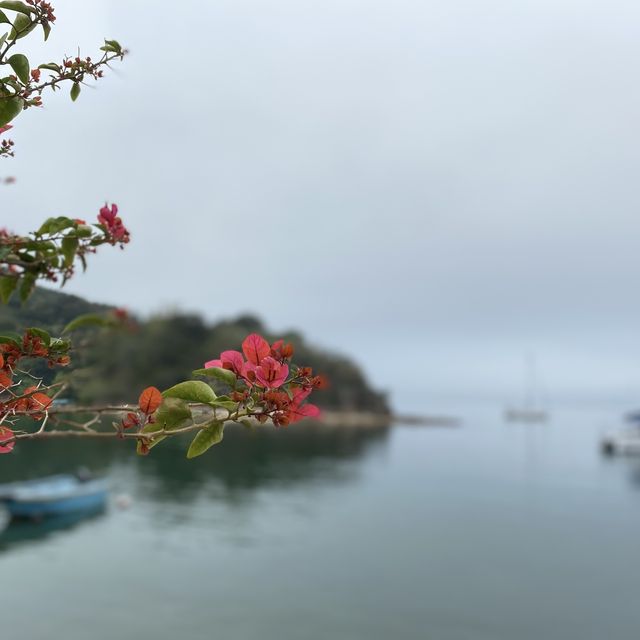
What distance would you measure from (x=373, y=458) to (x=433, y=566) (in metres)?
22.4

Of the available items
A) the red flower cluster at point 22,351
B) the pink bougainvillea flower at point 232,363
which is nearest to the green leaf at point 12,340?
the red flower cluster at point 22,351

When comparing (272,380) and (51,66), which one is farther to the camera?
(51,66)

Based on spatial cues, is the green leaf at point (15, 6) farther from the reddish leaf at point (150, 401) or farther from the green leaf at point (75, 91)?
the reddish leaf at point (150, 401)

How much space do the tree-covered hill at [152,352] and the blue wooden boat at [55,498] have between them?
3.40 meters

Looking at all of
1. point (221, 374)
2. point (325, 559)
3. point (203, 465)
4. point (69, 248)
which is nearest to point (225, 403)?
point (221, 374)

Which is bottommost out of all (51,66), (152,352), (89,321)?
(89,321)

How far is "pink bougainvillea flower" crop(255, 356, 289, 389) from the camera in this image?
1010 millimetres

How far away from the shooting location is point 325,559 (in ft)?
49.6

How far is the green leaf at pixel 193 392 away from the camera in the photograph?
3.38 ft

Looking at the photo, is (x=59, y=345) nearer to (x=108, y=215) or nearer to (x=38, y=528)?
(x=108, y=215)

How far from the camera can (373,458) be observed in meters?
37.1

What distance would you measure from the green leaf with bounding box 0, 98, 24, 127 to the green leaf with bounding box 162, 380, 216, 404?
62 centimetres

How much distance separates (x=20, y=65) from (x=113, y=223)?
331 mm

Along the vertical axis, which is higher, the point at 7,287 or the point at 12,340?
the point at 7,287
